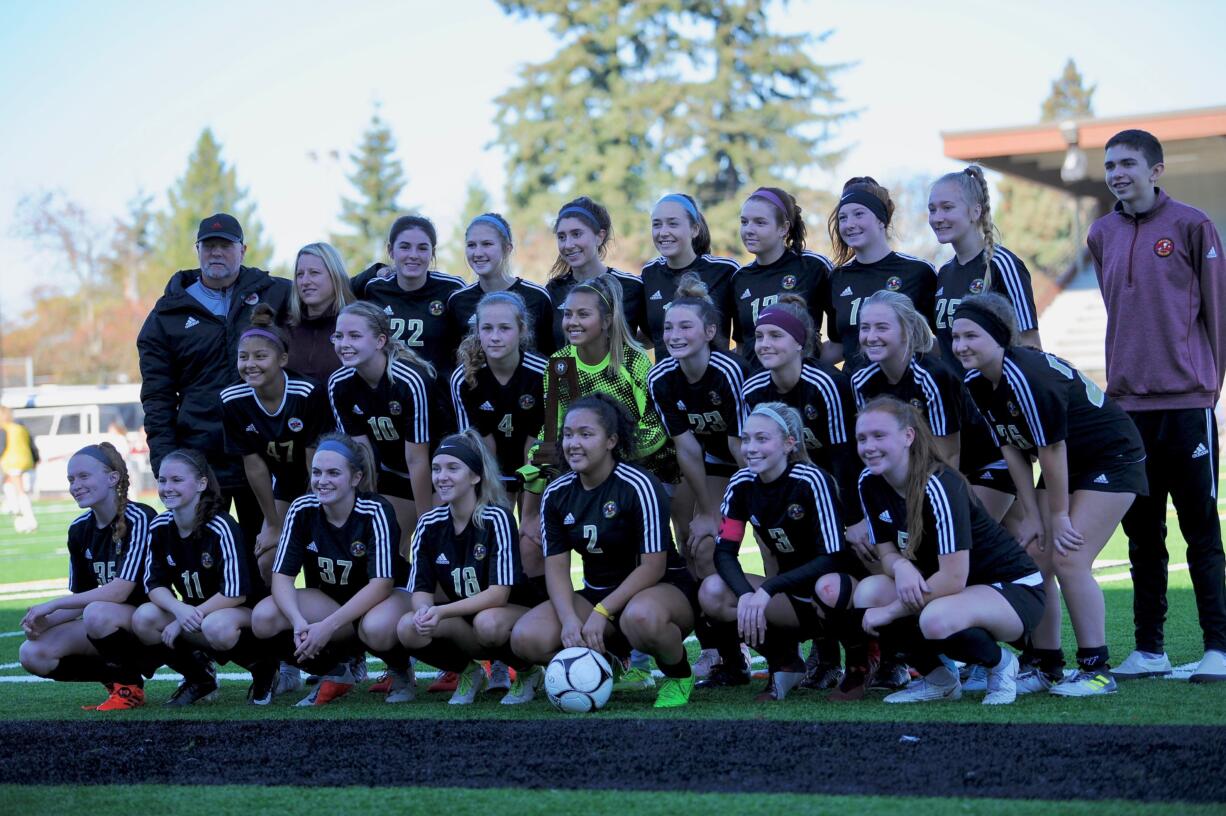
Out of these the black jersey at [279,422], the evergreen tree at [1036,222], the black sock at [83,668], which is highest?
the evergreen tree at [1036,222]

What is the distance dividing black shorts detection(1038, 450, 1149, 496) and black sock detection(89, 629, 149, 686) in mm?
4197

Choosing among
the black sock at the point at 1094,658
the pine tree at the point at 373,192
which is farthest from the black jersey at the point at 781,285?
the pine tree at the point at 373,192

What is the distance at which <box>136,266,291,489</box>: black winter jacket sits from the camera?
681cm

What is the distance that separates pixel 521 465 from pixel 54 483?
91.1ft

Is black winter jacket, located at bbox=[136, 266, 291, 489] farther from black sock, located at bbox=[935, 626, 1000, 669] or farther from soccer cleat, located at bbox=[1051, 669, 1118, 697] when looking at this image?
soccer cleat, located at bbox=[1051, 669, 1118, 697]

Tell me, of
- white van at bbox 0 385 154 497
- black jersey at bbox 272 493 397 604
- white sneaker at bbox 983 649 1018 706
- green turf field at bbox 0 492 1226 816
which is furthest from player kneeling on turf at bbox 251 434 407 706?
white van at bbox 0 385 154 497

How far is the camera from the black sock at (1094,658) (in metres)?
5.31

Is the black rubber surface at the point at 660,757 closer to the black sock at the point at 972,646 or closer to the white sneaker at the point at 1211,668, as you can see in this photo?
the black sock at the point at 972,646

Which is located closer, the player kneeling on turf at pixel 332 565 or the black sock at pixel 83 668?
the player kneeling on turf at pixel 332 565

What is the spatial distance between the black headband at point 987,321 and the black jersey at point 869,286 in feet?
2.55

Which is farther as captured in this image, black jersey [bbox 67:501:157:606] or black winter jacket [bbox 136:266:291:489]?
black winter jacket [bbox 136:266:291:489]

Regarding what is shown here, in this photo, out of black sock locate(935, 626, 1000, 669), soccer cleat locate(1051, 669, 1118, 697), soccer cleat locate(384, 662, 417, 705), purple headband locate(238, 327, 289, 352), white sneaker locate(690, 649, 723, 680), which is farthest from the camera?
purple headband locate(238, 327, 289, 352)

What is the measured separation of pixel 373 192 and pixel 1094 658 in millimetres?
53225

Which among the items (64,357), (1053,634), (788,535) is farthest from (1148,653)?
(64,357)
